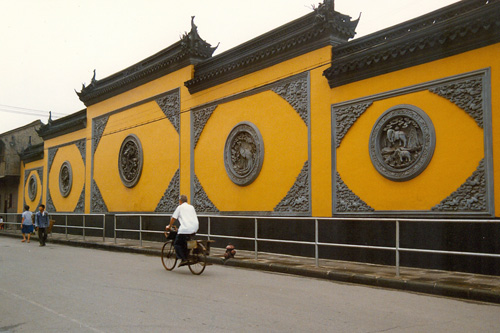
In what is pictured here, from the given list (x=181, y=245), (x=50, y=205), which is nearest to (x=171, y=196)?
(x=181, y=245)

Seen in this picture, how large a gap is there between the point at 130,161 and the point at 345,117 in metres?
11.5

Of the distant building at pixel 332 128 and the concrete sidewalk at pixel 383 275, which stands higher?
the distant building at pixel 332 128

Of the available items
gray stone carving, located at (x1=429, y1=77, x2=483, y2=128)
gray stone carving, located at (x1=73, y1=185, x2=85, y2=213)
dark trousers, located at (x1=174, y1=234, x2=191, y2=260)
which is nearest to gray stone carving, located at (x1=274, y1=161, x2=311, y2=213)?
dark trousers, located at (x1=174, y1=234, x2=191, y2=260)

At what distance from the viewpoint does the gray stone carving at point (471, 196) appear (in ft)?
31.8

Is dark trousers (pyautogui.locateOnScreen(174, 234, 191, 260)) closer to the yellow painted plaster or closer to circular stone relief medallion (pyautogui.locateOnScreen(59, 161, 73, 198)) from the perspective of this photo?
the yellow painted plaster

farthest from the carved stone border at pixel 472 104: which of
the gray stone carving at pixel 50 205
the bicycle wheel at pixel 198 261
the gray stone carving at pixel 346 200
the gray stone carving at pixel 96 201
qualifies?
the gray stone carving at pixel 50 205

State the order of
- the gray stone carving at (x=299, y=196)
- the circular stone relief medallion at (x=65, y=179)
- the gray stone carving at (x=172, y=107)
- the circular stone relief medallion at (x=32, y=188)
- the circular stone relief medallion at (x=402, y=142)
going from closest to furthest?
the circular stone relief medallion at (x=402, y=142)
the gray stone carving at (x=299, y=196)
the gray stone carving at (x=172, y=107)
the circular stone relief medallion at (x=65, y=179)
the circular stone relief medallion at (x=32, y=188)

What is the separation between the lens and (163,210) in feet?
61.8

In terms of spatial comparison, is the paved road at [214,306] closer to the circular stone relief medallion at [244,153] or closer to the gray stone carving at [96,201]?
the circular stone relief medallion at [244,153]

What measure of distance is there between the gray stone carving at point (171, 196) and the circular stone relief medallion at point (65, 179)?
9.29 m

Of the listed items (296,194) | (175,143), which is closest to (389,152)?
(296,194)

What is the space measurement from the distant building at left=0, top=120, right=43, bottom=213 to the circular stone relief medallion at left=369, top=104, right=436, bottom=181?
2709 centimetres

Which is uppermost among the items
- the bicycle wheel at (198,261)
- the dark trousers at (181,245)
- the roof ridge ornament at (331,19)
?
the roof ridge ornament at (331,19)

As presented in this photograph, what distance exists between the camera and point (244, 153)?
15.4 metres
